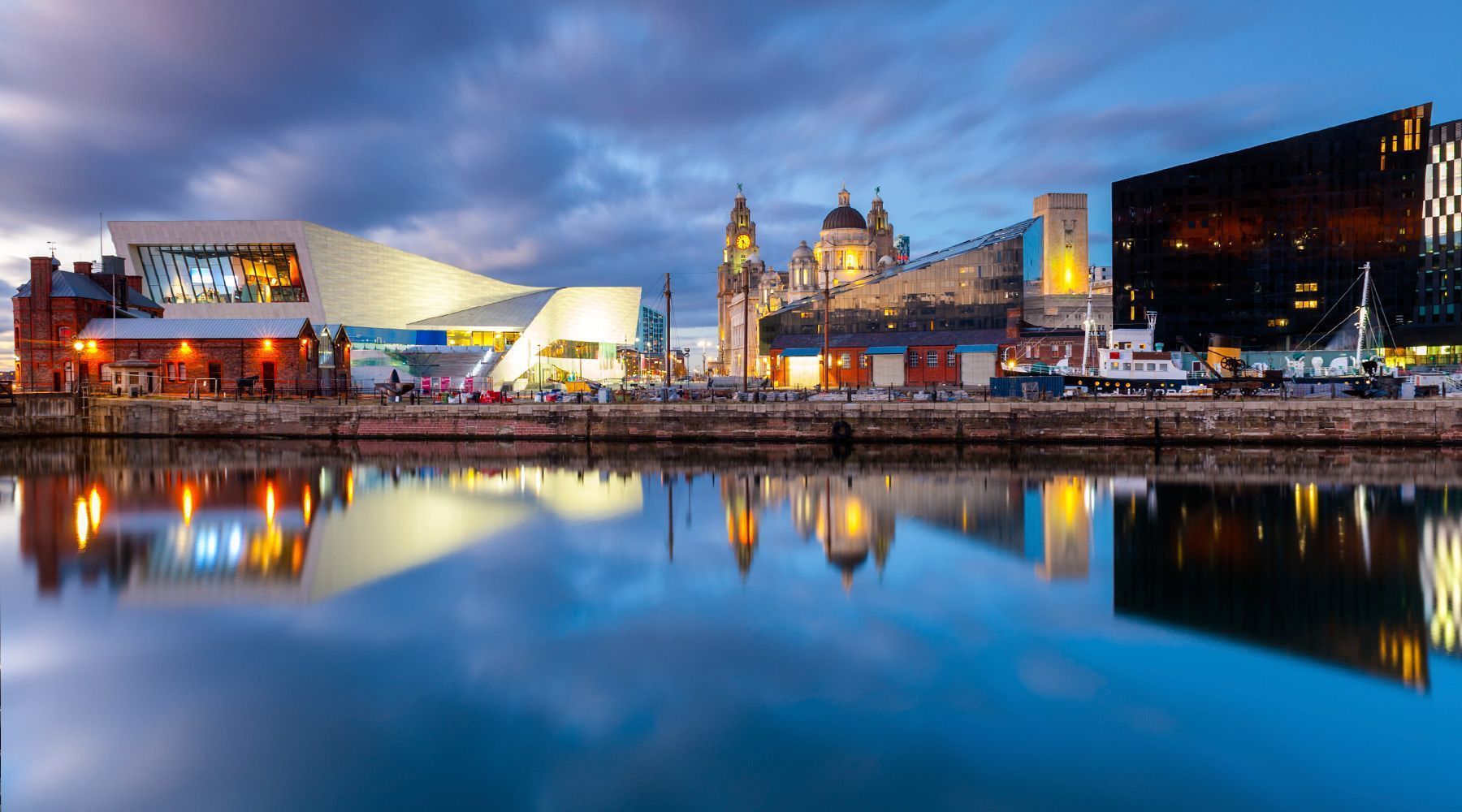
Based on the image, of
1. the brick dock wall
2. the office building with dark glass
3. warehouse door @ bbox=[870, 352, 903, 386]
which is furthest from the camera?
the office building with dark glass

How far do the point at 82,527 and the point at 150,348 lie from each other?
29633 millimetres

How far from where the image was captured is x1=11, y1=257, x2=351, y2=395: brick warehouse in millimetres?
41156

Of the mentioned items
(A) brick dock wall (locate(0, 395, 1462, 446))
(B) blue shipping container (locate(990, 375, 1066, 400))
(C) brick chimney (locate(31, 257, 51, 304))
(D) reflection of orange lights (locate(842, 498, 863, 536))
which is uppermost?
(C) brick chimney (locate(31, 257, 51, 304))

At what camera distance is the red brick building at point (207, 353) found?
41.1 m

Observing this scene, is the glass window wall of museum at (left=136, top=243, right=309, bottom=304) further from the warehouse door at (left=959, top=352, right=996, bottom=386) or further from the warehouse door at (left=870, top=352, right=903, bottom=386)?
the warehouse door at (left=959, top=352, right=996, bottom=386)

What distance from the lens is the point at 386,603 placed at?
39.4 feet

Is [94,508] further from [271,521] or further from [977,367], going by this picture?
[977,367]

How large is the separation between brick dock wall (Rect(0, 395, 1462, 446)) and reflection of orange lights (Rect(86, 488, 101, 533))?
48.6ft

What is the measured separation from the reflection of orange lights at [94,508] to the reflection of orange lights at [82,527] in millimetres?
82

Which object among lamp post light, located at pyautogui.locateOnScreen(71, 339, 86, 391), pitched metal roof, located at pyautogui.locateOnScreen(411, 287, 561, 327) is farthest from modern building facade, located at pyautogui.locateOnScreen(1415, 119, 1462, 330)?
lamp post light, located at pyautogui.locateOnScreen(71, 339, 86, 391)

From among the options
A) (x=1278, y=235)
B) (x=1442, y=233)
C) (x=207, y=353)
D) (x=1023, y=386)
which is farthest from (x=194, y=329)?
(x=1442, y=233)

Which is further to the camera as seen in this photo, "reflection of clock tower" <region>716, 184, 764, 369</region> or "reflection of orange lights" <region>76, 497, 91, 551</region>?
"reflection of clock tower" <region>716, 184, 764, 369</region>

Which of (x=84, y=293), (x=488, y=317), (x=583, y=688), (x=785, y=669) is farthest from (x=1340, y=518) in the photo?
(x=488, y=317)

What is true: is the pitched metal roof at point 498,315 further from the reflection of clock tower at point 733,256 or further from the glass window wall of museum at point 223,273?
the reflection of clock tower at point 733,256
